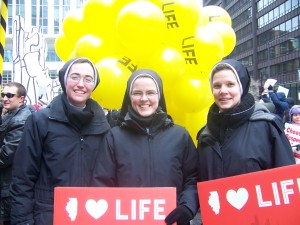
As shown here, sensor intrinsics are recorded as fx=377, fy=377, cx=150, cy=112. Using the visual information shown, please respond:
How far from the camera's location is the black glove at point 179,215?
241 cm

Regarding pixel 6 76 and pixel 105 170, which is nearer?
pixel 105 170

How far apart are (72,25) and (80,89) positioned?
6.46 feet

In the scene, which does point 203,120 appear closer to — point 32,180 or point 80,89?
point 80,89

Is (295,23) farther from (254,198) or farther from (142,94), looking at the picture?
(254,198)

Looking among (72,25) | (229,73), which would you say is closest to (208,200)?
(229,73)

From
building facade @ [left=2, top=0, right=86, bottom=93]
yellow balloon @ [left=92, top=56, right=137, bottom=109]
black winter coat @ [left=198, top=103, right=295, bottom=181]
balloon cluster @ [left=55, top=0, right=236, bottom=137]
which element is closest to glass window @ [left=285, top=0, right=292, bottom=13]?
building facade @ [left=2, top=0, right=86, bottom=93]

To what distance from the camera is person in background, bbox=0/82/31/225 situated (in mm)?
3994

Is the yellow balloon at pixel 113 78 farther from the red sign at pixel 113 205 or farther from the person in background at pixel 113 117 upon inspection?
the red sign at pixel 113 205

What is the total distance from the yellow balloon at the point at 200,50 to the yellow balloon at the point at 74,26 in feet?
4.08

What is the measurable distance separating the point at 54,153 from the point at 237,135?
1.31 metres

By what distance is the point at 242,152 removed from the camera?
253 cm

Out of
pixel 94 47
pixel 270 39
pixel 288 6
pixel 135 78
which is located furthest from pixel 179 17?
pixel 270 39

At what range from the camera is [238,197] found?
7.83 ft

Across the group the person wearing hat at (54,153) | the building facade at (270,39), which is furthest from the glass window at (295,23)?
the person wearing hat at (54,153)
